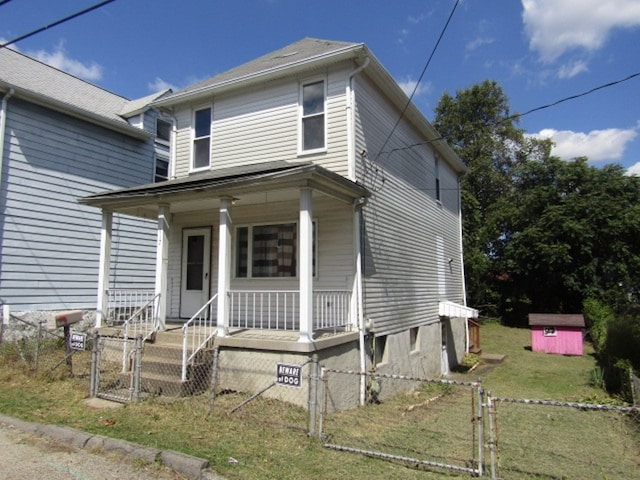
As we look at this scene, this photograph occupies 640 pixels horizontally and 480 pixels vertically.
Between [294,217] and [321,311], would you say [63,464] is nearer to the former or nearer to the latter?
[321,311]

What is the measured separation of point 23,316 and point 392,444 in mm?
10024

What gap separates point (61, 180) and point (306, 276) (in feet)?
30.3

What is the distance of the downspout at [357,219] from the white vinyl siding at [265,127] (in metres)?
0.13

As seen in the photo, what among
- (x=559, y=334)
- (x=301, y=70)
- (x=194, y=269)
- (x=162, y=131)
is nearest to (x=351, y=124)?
(x=301, y=70)

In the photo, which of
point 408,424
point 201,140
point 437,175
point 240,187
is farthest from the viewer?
point 437,175

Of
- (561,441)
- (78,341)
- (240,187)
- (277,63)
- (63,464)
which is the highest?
(277,63)

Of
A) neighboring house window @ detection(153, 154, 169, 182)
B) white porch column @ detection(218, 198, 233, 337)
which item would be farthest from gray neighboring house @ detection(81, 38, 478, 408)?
neighboring house window @ detection(153, 154, 169, 182)

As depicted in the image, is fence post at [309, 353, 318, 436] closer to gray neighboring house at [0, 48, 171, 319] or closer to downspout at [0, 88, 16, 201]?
gray neighboring house at [0, 48, 171, 319]

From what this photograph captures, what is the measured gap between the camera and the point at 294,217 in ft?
31.9

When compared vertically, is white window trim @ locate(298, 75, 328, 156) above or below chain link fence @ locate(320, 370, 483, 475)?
above

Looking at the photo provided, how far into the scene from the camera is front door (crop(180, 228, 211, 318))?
10.9 m

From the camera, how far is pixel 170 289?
11.4m

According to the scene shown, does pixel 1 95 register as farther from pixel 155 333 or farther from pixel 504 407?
pixel 504 407

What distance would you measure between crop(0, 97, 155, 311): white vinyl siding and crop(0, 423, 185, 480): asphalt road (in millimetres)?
7597
